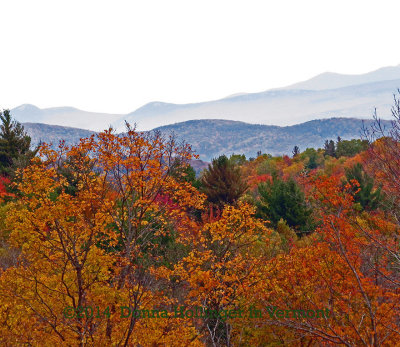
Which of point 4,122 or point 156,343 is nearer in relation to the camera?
point 156,343

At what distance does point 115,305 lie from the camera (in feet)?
43.8

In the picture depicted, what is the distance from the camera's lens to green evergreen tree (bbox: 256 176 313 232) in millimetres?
32844

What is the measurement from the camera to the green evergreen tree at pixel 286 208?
108 feet

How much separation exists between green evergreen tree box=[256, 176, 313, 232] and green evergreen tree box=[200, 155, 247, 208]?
2.74 meters

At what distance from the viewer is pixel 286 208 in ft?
110

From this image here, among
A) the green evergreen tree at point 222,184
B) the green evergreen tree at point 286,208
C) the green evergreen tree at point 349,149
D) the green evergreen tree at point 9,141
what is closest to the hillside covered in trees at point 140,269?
the green evergreen tree at point 286,208

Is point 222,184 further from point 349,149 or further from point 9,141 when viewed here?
point 349,149

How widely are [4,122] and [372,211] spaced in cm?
4352

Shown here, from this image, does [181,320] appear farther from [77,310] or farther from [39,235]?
[39,235]

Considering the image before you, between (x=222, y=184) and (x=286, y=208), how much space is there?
6.69 metres

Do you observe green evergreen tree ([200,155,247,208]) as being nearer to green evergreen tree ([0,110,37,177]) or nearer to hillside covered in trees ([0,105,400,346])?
hillside covered in trees ([0,105,400,346])

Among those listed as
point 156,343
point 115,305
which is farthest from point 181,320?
point 115,305

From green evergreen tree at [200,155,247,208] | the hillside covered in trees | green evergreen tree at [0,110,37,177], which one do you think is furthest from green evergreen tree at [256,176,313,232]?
green evergreen tree at [0,110,37,177]

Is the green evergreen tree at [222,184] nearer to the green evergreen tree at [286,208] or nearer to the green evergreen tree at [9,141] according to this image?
the green evergreen tree at [286,208]
